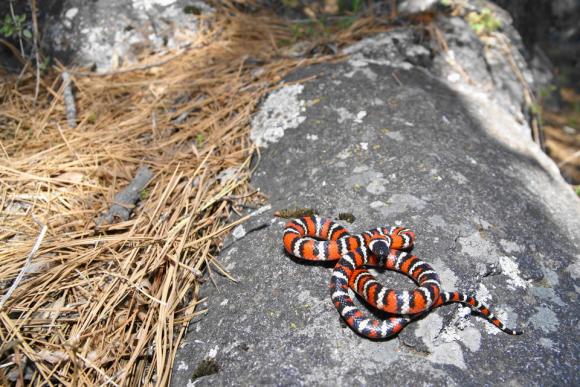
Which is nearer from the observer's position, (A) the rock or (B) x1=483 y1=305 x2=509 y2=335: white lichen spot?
(B) x1=483 y1=305 x2=509 y2=335: white lichen spot

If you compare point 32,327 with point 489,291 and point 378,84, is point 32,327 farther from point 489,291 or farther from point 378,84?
point 378,84

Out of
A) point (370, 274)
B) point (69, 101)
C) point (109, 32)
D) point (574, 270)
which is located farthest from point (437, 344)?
point (109, 32)

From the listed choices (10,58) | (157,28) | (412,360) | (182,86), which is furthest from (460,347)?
(10,58)

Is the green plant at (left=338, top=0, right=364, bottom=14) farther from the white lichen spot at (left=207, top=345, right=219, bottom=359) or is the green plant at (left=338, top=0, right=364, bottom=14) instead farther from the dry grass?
the white lichen spot at (left=207, top=345, right=219, bottom=359)

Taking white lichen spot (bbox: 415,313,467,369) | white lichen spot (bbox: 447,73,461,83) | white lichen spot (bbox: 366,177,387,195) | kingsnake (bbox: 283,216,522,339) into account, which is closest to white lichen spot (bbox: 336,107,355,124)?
white lichen spot (bbox: 366,177,387,195)

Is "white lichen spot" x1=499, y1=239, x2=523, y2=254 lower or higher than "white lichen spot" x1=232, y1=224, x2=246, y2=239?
higher
